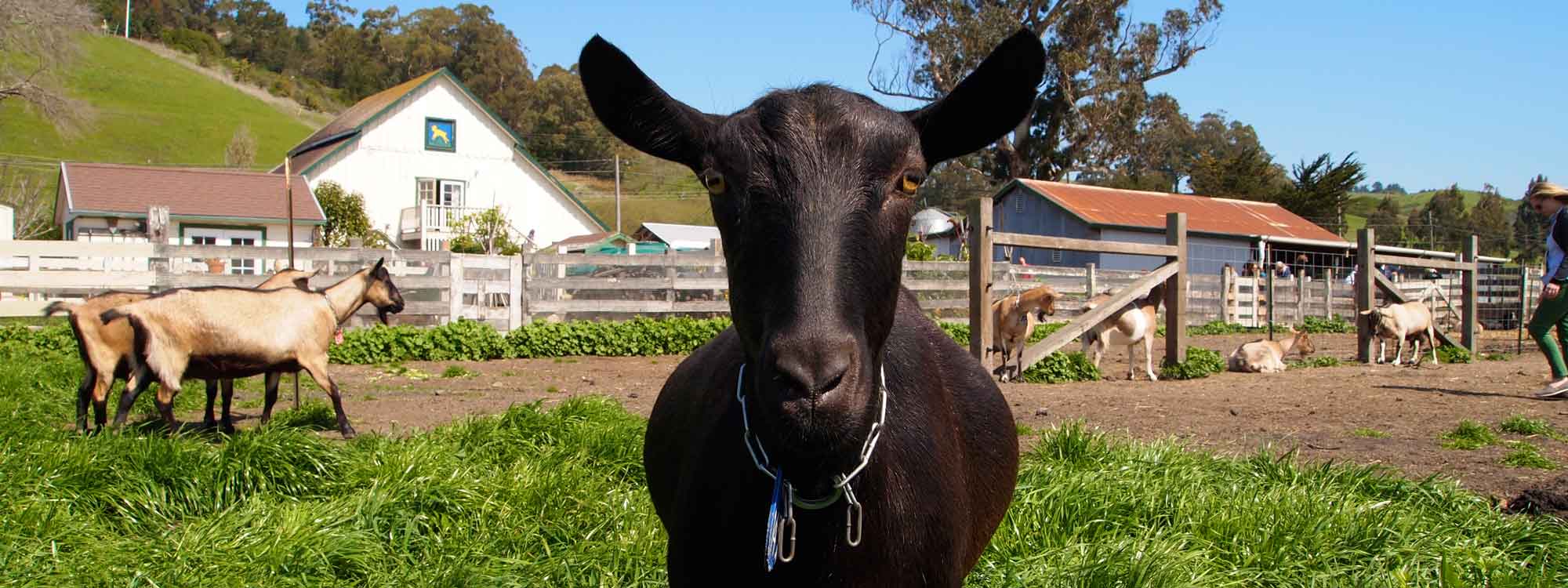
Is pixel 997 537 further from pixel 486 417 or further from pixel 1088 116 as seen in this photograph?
pixel 1088 116

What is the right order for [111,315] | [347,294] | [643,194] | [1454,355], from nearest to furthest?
[111,315], [347,294], [1454,355], [643,194]

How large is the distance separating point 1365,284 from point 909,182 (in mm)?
14075

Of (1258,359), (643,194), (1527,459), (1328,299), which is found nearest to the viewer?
(1527,459)

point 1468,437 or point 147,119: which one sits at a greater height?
point 147,119

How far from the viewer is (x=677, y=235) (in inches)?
1762

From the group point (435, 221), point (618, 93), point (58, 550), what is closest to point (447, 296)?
point (58, 550)

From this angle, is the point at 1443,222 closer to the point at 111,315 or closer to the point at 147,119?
the point at 111,315

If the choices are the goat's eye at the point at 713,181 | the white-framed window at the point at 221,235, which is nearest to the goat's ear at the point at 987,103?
the goat's eye at the point at 713,181

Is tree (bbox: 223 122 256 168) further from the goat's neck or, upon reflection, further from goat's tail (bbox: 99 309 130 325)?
goat's tail (bbox: 99 309 130 325)

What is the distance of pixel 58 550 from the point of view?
3.71 metres

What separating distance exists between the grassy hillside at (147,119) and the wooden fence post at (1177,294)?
206ft

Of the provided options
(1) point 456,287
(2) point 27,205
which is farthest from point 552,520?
(2) point 27,205

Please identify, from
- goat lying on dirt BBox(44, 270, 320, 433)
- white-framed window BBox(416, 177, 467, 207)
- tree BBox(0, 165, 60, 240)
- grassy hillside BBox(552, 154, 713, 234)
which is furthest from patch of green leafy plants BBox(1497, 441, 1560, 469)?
grassy hillside BBox(552, 154, 713, 234)

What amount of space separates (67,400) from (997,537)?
297 inches
